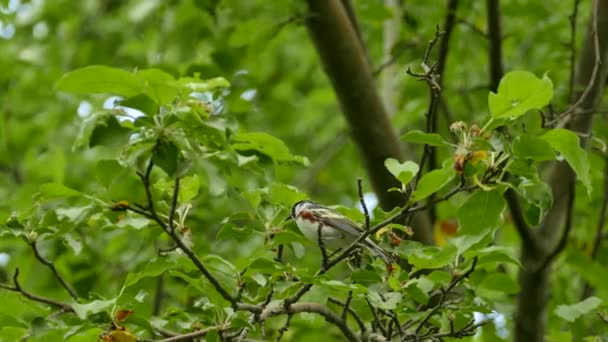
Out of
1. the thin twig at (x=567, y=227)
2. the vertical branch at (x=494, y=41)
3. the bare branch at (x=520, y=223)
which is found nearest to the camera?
the thin twig at (x=567, y=227)

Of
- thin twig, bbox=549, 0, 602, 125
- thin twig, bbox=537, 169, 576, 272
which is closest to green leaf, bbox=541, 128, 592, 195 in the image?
thin twig, bbox=549, 0, 602, 125

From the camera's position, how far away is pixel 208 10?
5.06m

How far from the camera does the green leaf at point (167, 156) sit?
2.46 m

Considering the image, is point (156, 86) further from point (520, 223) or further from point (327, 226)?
point (520, 223)

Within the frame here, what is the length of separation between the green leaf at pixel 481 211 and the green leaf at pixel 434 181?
0.14 meters

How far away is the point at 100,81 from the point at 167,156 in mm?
269

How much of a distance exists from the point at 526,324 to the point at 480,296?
52.4 inches

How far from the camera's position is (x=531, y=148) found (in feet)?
8.48

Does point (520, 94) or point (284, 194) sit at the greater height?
point (520, 94)

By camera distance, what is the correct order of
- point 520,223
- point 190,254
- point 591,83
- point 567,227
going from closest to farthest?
point 190,254 → point 591,83 → point 567,227 → point 520,223

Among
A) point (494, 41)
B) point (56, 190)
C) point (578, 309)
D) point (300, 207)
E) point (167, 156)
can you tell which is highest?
point (167, 156)

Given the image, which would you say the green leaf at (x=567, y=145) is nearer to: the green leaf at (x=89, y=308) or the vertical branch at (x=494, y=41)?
the green leaf at (x=89, y=308)

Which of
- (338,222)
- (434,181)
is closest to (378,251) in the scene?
(338,222)

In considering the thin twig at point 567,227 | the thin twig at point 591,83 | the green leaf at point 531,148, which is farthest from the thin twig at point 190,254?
the thin twig at point 567,227
